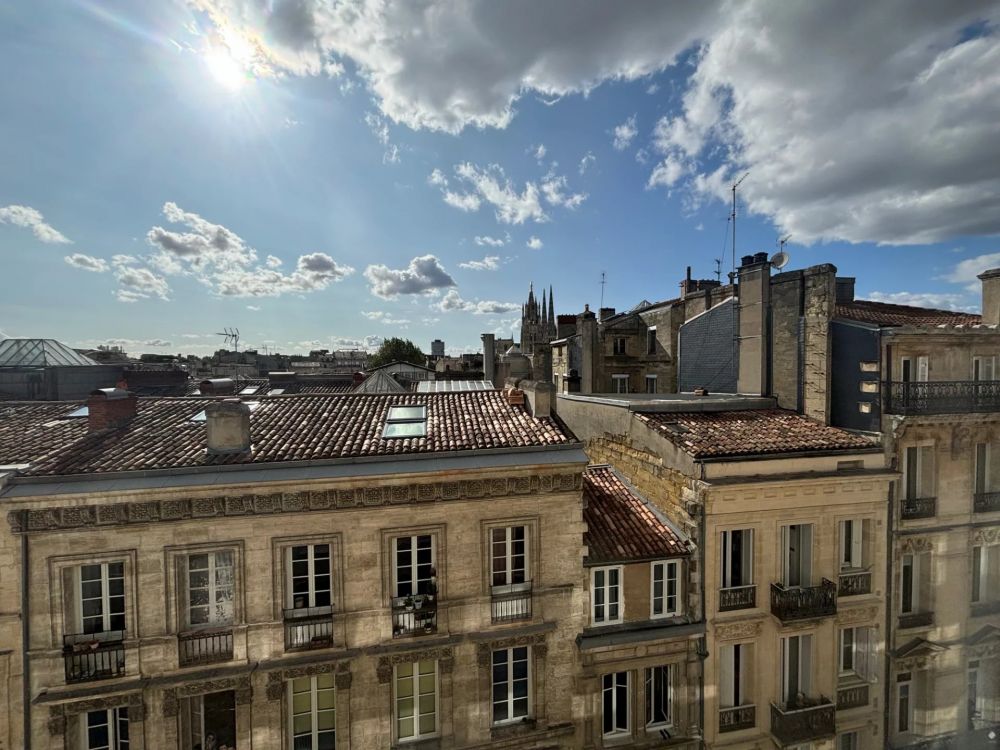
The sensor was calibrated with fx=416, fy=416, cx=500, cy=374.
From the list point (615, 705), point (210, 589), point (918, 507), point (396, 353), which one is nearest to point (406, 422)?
point (210, 589)

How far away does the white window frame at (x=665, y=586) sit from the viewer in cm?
1120

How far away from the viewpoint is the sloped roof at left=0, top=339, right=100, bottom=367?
2334 centimetres

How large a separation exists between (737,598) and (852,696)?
204 inches

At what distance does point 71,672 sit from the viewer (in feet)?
27.8

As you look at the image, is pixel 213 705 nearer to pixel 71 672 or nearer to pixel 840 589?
pixel 71 672

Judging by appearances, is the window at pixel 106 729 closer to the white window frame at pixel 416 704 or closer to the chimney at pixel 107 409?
the white window frame at pixel 416 704

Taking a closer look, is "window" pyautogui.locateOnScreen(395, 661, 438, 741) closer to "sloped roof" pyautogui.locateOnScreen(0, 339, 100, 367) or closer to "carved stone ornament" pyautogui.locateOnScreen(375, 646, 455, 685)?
"carved stone ornament" pyautogui.locateOnScreen(375, 646, 455, 685)

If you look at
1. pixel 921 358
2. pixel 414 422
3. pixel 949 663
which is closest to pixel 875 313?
pixel 921 358

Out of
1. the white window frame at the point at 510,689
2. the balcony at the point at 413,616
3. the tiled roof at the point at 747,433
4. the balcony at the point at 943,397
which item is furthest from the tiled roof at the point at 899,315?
the balcony at the point at 413,616

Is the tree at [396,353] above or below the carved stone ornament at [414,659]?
above

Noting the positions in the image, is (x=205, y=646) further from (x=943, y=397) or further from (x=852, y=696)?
→ (x=943, y=397)

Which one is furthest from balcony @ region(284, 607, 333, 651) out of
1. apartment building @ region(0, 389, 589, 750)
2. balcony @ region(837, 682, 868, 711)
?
balcony @ region(837, 682, 868, 711)

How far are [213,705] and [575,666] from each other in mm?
8357

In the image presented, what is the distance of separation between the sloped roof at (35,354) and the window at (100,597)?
829 inches
